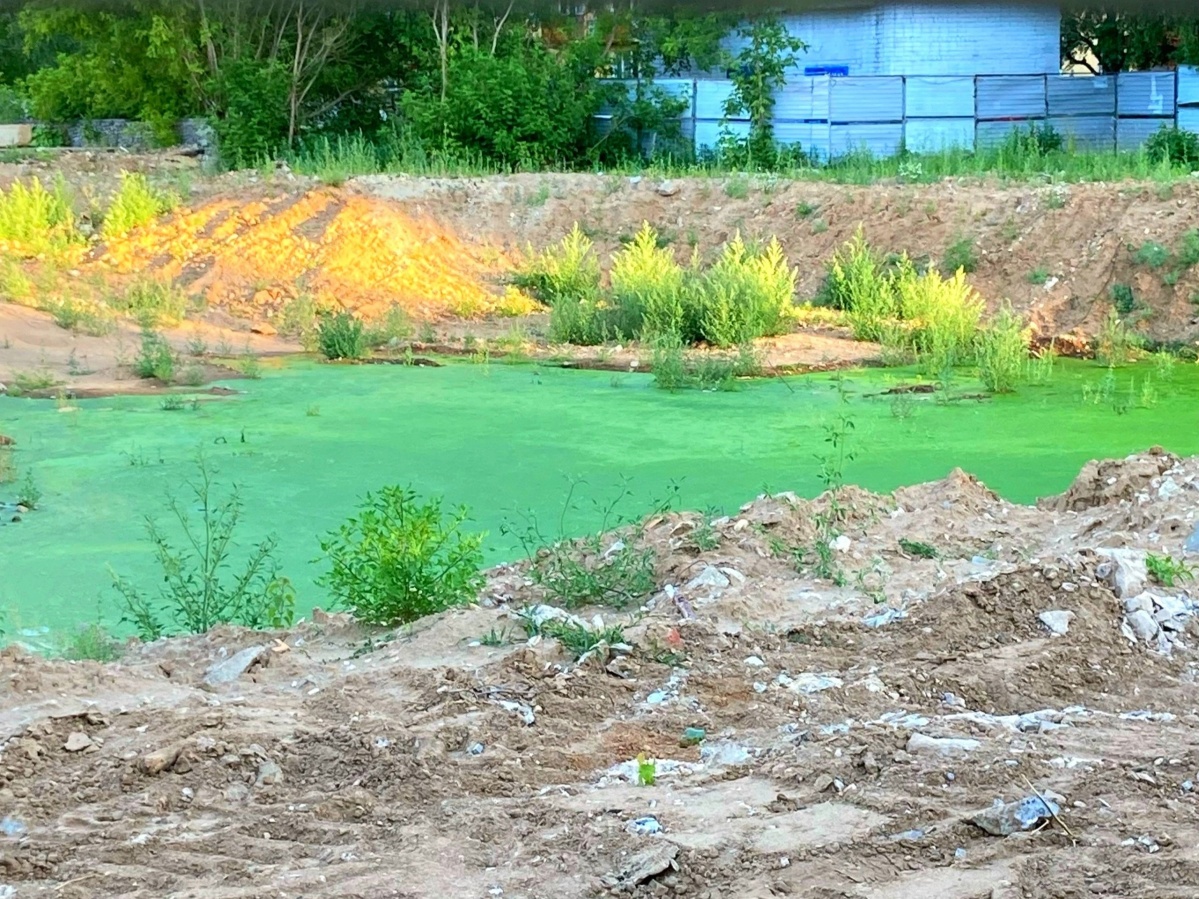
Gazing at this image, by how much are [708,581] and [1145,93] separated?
19.3 m

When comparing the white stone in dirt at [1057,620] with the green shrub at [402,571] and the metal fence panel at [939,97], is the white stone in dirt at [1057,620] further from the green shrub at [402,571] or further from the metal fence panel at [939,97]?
the metal fence panel at [939,97]

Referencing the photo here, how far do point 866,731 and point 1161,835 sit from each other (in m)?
0.94

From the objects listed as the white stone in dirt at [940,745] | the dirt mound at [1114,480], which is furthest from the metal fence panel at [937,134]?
the white stone in dirt at [940,745]

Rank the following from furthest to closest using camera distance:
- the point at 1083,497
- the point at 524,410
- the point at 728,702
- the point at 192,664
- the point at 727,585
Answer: the point at 524,410
the point at 1083,497
the point at 727,585
the point at 192,664
the point at 728,702

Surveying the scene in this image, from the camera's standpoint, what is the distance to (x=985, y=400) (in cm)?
1288

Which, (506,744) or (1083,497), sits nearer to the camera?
(506,744)

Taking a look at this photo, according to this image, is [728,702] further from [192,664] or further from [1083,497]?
[1083,497]

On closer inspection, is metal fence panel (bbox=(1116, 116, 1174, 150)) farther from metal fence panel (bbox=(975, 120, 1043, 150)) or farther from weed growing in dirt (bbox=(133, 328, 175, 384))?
weed growing in dirt (bbox=(133, 328, 175, 384))

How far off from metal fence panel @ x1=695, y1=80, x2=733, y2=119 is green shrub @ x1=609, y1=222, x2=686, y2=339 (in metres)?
7.20

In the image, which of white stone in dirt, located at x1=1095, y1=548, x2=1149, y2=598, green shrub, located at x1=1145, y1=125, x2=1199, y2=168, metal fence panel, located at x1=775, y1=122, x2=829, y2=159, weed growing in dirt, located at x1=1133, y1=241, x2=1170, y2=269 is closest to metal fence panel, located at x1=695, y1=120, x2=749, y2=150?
metal fence panel, located at x1=775, y1=122, x2=829, y2=159

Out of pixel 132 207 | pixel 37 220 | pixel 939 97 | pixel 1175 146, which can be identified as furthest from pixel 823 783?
pixel 939 97

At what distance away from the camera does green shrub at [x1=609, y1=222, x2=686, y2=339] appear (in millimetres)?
15773

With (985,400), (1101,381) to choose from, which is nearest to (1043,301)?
(1101,381)

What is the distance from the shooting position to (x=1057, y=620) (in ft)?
16.8
